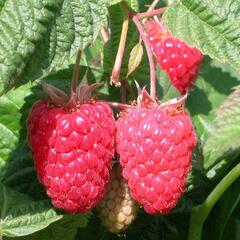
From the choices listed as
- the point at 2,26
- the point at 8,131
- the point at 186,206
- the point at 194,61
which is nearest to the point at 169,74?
the point at 194,61

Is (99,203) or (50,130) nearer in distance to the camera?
(50,130)

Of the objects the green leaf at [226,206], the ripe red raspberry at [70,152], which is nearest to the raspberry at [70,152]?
the ripe red raspberry at [70,152]

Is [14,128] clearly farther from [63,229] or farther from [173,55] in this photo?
[173,55]

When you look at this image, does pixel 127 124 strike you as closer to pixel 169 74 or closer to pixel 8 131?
pixel 8 131

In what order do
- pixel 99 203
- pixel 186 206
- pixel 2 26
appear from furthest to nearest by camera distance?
pixel 186 206 < pixel 99 203 < pixel 2 26

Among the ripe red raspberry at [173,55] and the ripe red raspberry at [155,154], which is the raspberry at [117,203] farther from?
the ripe red raspberry at [173,55]

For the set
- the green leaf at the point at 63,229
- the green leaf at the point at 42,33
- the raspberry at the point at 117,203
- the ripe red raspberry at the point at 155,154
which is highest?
the green leaf at the point at 42,33
